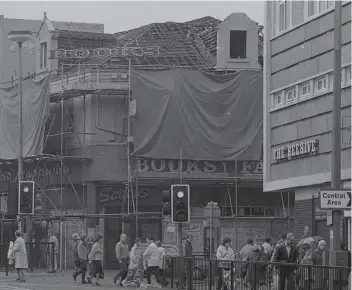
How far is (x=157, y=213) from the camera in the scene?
51281 millimetres

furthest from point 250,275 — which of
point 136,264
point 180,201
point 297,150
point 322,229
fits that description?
point 297,150

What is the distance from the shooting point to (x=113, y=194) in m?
52.4

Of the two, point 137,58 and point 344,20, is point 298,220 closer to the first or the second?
point 344,20

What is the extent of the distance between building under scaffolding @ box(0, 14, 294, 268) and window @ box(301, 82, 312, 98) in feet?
45.8

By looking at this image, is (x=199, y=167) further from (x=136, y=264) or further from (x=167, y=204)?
(x=167, y=204)

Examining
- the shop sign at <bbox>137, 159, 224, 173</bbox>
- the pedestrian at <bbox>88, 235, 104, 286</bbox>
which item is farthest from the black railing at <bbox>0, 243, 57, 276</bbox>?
the pedestrian at <bbox>88, 235, 104, 286</bbox>

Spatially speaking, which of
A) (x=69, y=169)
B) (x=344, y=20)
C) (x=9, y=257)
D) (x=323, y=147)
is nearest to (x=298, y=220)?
(x=323, y=147)

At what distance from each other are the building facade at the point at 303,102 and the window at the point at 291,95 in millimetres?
33

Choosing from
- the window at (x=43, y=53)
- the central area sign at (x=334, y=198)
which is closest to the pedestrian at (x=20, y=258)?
the central area sign at (x=334, y=198)

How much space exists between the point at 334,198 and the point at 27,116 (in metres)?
30.6

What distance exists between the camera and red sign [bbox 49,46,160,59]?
53.9 metres

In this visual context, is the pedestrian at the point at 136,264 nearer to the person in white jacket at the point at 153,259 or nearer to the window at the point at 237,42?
the person in white jacket at the point at 153,259

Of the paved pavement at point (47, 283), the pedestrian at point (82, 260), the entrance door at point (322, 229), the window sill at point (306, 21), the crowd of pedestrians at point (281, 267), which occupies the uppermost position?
the window sill at point (306, 21)

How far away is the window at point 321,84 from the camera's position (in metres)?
34.8
